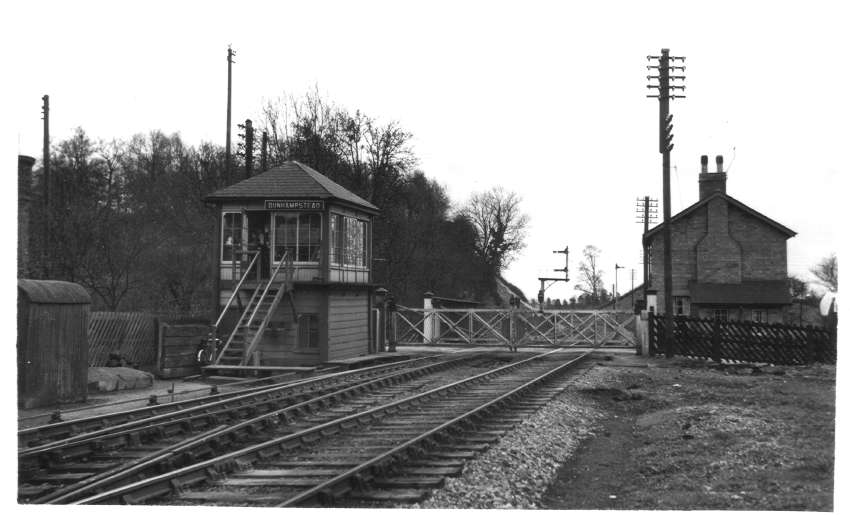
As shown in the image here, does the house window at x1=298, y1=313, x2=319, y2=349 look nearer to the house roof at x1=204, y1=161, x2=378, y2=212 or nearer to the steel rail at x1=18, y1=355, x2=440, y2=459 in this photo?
the steel rail at x1=18, y1=355, x2=440, y2=459

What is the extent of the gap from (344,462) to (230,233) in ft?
55.5

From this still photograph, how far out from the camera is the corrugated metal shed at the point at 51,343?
13.6 meters

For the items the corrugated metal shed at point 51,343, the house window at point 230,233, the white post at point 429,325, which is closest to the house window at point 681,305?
the white post at point 429,325

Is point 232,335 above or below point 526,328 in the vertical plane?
above

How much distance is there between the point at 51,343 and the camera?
46.4 feet

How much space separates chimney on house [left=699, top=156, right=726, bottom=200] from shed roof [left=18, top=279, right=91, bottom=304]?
38.5 m

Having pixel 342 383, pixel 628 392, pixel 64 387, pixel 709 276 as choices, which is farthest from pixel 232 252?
pixel 709 276

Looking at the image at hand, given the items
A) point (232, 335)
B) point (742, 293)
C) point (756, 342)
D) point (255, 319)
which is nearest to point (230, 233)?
point (255, 319)

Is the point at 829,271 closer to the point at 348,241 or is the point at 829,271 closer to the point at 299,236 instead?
the point at 299,236

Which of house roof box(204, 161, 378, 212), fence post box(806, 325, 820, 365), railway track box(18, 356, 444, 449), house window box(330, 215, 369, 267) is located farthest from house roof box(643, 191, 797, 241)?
railway track box(18, 356, 444, 449)

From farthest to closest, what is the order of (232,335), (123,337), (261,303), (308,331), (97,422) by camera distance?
(308,331), (261,303), (123,337), (232,335), (97,422)

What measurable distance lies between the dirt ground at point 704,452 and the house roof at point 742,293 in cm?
2584

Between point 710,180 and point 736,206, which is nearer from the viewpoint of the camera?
point 736,206

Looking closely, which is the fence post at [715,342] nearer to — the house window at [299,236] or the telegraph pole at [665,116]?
the telegraph pole at [665,116]
